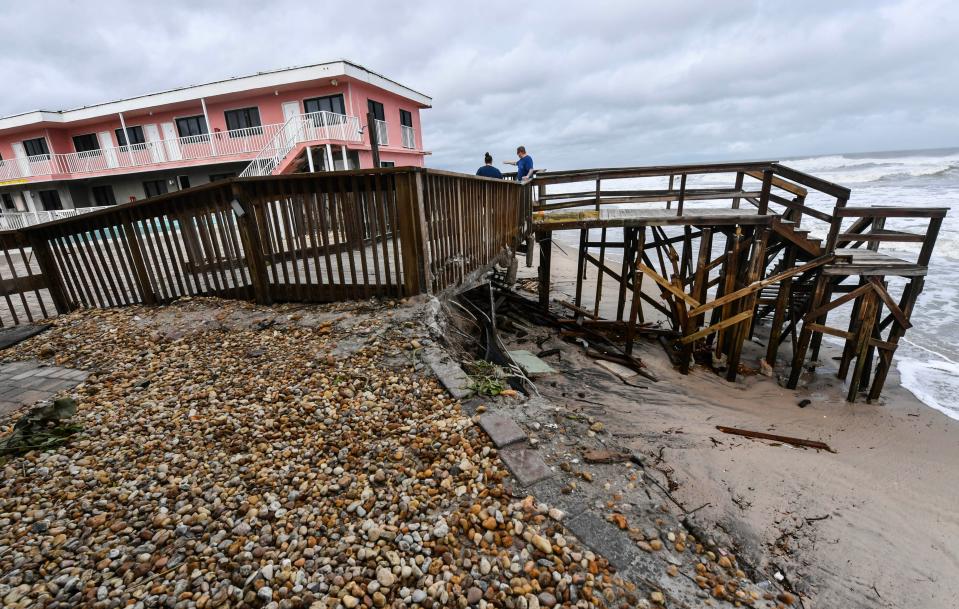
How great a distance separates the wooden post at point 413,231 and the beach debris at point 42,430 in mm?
3215

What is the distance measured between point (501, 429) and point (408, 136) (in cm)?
2189

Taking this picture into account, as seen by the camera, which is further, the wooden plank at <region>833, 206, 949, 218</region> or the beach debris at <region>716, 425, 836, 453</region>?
the wooden plank at <region>833, 206, 949, 218</region>

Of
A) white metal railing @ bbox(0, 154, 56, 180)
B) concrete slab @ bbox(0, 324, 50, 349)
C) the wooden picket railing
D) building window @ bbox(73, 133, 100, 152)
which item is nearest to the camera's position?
the wooden picket railing

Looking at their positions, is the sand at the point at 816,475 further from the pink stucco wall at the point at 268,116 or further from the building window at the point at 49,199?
the building window at the point at 49,199

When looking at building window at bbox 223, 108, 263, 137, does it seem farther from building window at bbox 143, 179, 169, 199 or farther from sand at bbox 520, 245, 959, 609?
sand at bbox 520, 245, 959, 609

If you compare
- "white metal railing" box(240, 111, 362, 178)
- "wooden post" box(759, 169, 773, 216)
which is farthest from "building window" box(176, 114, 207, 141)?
"wooden post" box(759, 169, 773, 216)

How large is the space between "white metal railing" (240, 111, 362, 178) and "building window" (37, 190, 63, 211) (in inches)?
658

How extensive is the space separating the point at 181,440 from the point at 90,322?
4.52 metres

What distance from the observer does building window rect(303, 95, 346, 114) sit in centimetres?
1830

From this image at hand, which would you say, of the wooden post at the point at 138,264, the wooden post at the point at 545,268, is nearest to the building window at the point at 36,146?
the wooden post at the point at 138,264

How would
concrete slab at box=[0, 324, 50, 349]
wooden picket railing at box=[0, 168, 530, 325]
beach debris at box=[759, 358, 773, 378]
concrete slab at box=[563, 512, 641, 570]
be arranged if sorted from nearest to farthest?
1. concrete slab at box=[563, 512, 641, 570]
2. wooden picket railing at box=[0, 168, 530, 325]
3. concrete slab at box=[0, 324, 50, 349]
4. beach debris at box=[759, 358, 773, 378]

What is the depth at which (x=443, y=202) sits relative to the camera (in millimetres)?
5328

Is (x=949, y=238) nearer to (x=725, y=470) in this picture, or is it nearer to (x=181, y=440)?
(x=725, y=470)

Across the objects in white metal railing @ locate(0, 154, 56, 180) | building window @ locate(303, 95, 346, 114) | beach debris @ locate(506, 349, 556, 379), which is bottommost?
beach debris @ locate(506, 349, 556, 379)
